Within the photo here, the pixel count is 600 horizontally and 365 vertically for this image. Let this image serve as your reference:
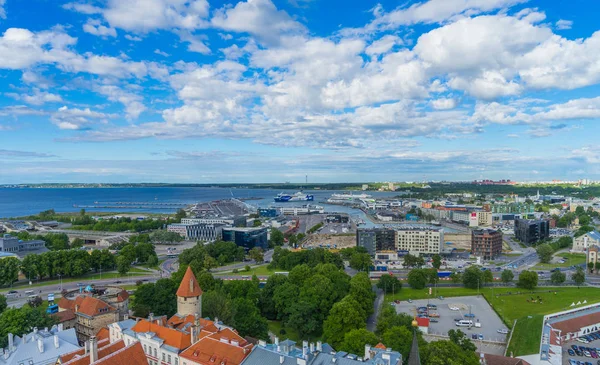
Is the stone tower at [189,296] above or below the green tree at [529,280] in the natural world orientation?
above

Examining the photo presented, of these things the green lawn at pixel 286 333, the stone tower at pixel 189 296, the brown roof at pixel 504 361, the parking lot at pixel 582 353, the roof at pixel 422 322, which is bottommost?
the parking lot at pixel 582 353

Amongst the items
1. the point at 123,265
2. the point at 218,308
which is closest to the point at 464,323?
the point at 218,308

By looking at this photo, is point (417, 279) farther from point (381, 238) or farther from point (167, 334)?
point (167, 334)

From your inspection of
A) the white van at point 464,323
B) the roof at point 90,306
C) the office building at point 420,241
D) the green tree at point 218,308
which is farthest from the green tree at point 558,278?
the roof at point 90,306

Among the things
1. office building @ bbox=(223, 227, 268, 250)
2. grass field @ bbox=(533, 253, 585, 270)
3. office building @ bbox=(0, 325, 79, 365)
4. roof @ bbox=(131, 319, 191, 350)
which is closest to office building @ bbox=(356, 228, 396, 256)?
office building @ bbox=(223, 227, 268, 250)

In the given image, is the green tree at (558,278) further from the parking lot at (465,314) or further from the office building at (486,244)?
the office building at (486,244)

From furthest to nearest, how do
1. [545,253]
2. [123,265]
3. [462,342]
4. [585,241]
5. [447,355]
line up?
[585,241], [545,253], [123,265], [462,342], [447,355]

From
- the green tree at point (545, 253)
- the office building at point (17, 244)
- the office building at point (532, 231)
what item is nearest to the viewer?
the office building at point (17, 244)
